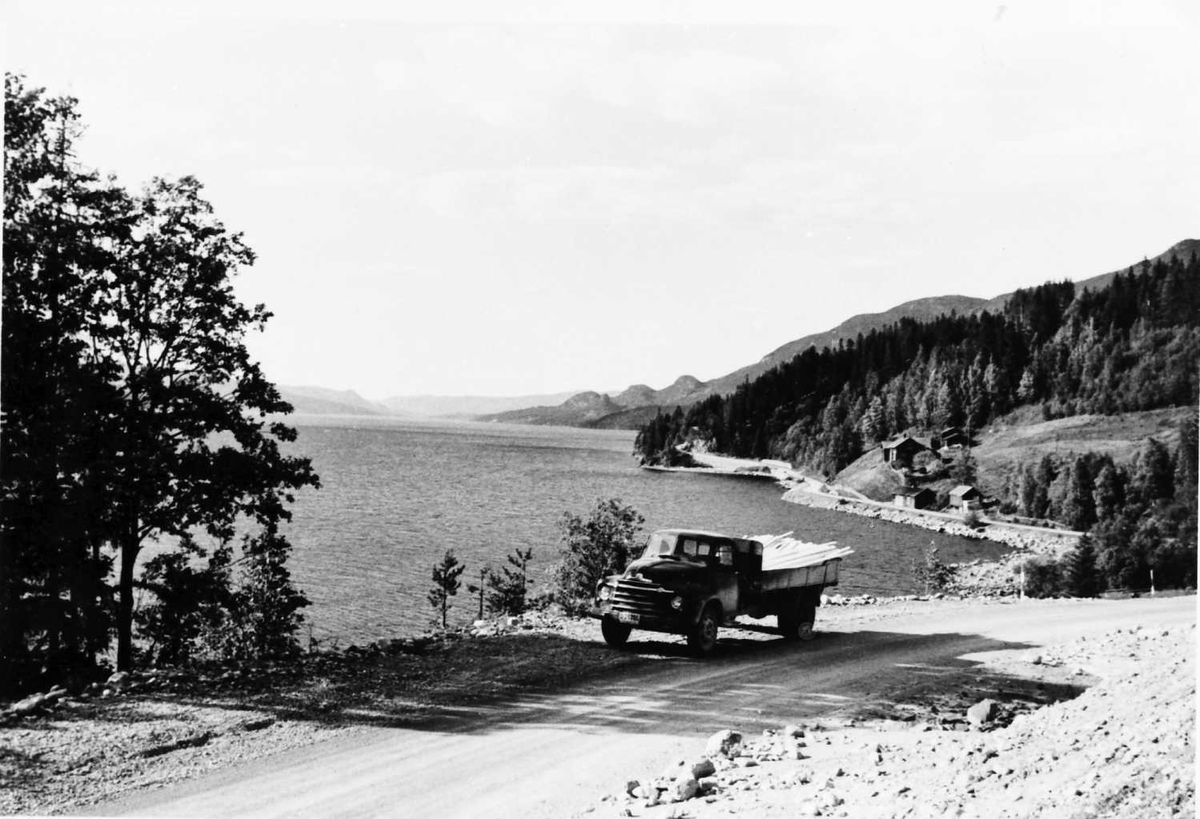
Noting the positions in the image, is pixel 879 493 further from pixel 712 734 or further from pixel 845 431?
pixel 712 734

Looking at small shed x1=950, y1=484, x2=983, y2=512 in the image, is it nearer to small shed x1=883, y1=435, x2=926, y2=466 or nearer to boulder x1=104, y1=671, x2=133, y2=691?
small shed x1=883, y1=435, x2=926, y2=466

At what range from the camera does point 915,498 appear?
259 ft

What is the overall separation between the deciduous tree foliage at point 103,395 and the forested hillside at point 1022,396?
1959cm

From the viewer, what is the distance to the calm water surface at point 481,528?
48.1 m

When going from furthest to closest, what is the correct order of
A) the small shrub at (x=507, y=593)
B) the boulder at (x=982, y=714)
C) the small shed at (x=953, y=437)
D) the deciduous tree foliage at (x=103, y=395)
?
the small shed at (x=953, y=437), the small shrub at (x=507, y=593), the deciduous tree foliage at (x=103, y=395), the boulder at (x=982, y=714)

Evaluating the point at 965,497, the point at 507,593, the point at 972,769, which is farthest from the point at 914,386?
the point at 972,769

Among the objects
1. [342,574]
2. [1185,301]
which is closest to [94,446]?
[1185,301]

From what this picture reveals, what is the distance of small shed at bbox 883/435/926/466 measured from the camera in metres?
72.6

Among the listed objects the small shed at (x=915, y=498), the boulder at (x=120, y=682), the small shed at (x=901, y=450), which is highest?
Answer: the small shed at (x=901, y=450)

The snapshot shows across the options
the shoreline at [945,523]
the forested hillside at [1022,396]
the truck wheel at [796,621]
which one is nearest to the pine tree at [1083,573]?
the forested hillside at [1022,396]

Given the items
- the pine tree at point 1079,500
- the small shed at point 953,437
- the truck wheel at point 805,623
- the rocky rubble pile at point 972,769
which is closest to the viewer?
the rocky rubble pile at point 972,769

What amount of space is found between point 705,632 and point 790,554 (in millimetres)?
3747

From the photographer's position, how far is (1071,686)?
12.2m

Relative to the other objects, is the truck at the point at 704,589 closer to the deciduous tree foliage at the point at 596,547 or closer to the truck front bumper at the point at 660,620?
the truck front bumper at the point at 660,620
